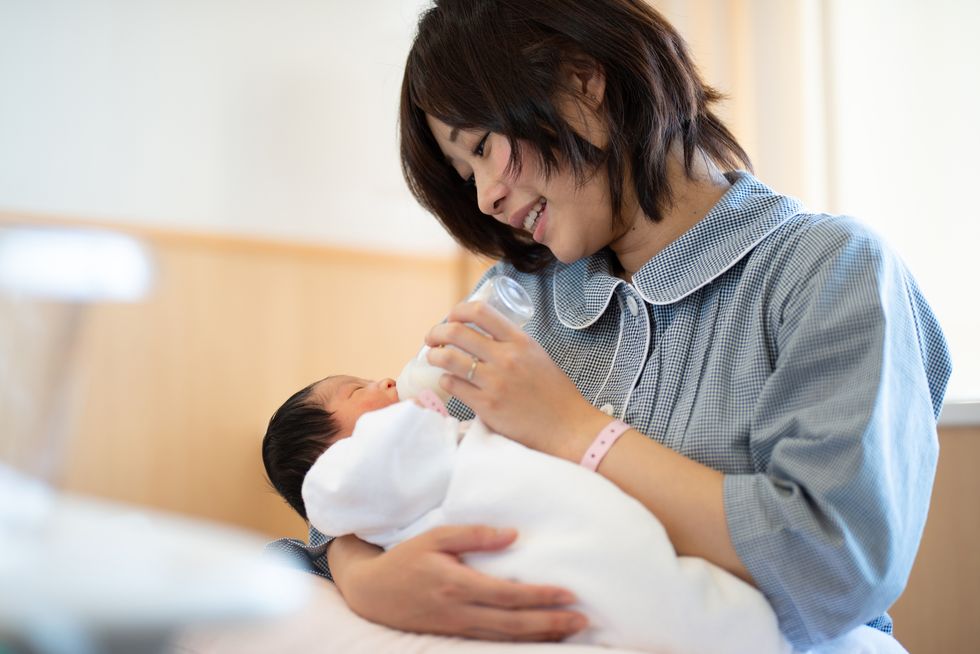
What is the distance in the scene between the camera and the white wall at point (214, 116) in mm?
2072

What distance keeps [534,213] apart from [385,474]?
0.48 metres

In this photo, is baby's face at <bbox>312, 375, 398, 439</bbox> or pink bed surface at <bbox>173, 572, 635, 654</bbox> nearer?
pink bed surface at <bbox>173, 572, 635, 654</bbox>

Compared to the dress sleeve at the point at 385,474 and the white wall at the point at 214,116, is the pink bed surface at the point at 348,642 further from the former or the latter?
the white wall at the point at 214,116

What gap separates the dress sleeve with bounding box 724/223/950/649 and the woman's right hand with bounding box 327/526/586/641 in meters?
0.23

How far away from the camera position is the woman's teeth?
1.22m

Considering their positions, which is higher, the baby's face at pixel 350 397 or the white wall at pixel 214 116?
the white wall at pixel 214 116

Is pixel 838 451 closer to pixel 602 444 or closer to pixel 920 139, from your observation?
pixel 602 444

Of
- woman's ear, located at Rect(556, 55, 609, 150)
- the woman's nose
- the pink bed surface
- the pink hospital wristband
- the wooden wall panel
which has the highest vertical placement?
woman's ear, located at Rect(556, 55, 609, 150)

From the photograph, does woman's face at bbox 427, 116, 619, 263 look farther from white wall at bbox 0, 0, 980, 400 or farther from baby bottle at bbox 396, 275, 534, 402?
white wall at bbox 0, 0, 980, 400

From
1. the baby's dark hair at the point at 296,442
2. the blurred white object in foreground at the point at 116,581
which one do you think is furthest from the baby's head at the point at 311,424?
the blurred white object in foreground at the point at 116,581

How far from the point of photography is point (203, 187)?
234cm

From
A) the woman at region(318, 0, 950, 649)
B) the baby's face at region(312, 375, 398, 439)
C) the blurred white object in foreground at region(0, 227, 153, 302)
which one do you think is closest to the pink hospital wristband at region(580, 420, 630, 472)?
the woman at region(318, 0, 950, 649)

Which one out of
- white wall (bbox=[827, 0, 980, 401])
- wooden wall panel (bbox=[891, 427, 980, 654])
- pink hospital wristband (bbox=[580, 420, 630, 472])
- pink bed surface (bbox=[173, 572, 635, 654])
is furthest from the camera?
white wall (bbox=[827, 0, 980, 401])

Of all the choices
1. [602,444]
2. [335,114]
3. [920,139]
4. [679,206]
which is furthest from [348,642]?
[335,114]
